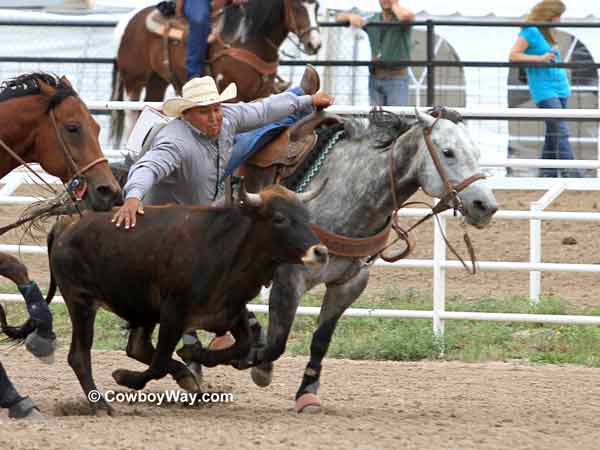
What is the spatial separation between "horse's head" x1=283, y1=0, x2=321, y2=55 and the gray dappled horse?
3.67 m

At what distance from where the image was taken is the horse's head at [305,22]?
35.0 ft

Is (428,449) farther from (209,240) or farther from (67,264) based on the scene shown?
(67,264)

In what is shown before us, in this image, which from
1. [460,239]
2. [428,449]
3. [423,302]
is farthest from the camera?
[460,239]

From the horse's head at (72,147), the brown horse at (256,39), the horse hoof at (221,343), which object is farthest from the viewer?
the brown horse at (256,39)

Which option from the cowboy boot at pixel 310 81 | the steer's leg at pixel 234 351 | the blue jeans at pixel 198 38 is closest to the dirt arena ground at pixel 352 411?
the steer's leg at pixel 234 351

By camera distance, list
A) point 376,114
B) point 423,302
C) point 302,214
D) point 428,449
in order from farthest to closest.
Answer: point 423,302 → point 376,114 → point 302,214 → point 428,449

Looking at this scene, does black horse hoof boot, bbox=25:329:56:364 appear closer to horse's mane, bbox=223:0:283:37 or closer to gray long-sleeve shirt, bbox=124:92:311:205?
gray long-sleeve shirt, bbox=124:92:311:205

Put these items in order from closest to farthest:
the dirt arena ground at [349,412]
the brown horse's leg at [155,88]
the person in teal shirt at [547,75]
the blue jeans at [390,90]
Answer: the dirt arena ground at [349,412] → the person in teal shirt at [547,75] → the blue jeans at [390,90] → the brown horse's leg at [155,88]

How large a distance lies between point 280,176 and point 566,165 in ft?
9.35

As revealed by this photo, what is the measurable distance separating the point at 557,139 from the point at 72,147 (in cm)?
612

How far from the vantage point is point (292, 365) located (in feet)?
28.6

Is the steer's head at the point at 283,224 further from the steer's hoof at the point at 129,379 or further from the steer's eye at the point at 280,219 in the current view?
the steer's hoof at the point at 129,379

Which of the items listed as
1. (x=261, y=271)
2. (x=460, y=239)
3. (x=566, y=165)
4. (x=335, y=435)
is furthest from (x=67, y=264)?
(x=460, y=239)

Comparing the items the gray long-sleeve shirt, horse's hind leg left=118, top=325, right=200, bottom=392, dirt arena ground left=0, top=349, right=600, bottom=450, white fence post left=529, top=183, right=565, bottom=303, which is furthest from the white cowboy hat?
white fence post left=529, top=183, right=565, bottom=303
